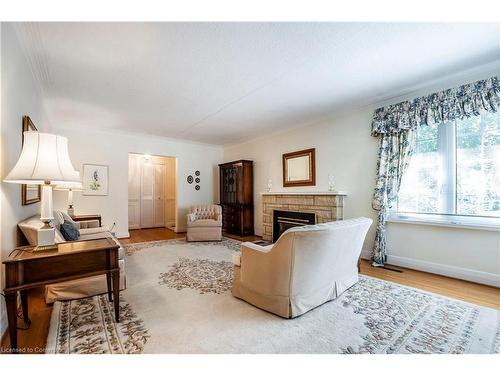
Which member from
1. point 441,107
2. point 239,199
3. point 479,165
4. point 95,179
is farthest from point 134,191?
point 479,165

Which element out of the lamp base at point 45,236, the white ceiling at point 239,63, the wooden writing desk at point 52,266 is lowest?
the wooden writing desk at point 52,266

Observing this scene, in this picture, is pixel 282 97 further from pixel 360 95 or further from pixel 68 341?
pixel 68 341

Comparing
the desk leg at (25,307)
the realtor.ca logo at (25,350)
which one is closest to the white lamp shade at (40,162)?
the desk leg at (25,307)

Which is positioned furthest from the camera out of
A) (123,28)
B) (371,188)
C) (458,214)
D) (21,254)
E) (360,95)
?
(371,188)

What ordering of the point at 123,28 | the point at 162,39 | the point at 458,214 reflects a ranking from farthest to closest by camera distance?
the point at 458,214
the point at 162,39
the point at 123,28

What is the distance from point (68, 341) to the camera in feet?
5.39

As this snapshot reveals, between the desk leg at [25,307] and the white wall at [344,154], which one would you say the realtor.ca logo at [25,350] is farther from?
the white wall at [344,154]

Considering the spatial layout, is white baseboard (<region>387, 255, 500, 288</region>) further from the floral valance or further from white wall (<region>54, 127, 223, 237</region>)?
white wall (<region>54, 127, 223, 237</region>)

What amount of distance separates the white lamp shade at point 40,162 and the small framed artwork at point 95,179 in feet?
12.5

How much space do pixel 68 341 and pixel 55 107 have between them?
3.70 m

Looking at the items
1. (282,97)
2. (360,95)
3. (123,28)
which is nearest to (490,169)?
(360,95)

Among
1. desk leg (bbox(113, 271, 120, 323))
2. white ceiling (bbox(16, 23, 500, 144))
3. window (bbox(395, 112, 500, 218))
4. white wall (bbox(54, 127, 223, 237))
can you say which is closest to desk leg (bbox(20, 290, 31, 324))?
desk leg (bbox(113, 271, 120, 323))

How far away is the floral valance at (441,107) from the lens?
255cm

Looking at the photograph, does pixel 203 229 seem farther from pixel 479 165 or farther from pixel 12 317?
pixel 479 165
